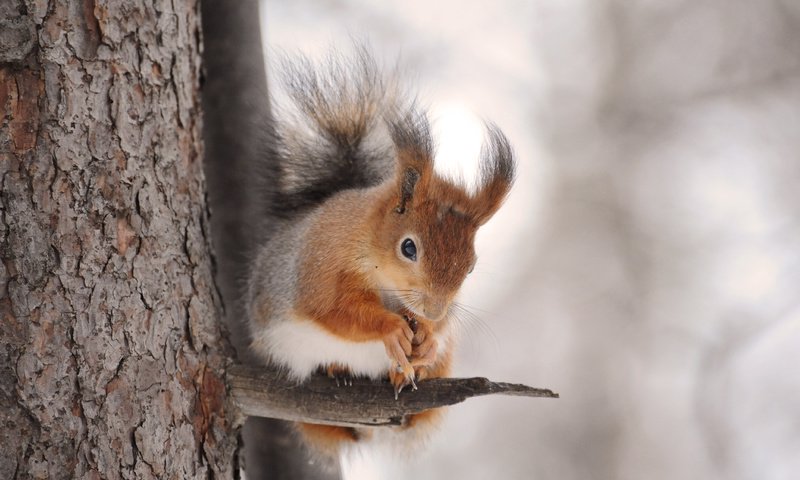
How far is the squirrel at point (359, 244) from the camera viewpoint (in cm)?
167

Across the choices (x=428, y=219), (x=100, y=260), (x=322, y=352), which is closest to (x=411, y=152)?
(x=428, y=219)

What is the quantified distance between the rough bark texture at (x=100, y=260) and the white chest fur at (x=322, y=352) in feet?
0.53

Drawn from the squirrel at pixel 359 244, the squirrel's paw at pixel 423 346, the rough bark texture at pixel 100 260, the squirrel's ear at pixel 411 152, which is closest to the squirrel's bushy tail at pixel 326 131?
the squirrel at pixel 359 244

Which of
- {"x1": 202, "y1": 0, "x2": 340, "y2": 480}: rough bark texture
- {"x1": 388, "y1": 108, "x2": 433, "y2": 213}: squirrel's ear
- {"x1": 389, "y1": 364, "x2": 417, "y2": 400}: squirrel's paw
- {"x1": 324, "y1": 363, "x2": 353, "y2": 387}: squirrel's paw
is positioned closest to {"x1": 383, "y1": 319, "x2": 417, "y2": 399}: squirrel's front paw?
{"x1": 389, "y1": 364, "x2": 417, "y2": 400}: squirrel's paw

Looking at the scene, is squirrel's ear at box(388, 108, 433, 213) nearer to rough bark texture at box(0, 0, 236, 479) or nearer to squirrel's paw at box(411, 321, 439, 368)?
squirrel's paw at box(411, 321, 439, 368)

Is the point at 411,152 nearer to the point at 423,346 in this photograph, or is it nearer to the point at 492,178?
the point at 492,178

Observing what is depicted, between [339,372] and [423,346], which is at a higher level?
[423,346]

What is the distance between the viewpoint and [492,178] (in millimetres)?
1767

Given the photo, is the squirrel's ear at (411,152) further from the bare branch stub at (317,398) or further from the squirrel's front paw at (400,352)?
the bare branch stub at (317,398)

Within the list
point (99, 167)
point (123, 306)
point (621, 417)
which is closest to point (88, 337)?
point (123, 306)

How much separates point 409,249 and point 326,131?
48 cm

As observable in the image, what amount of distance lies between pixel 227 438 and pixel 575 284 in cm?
235

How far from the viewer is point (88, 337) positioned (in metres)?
1.41

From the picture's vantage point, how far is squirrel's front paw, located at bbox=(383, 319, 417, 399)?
161 cm
